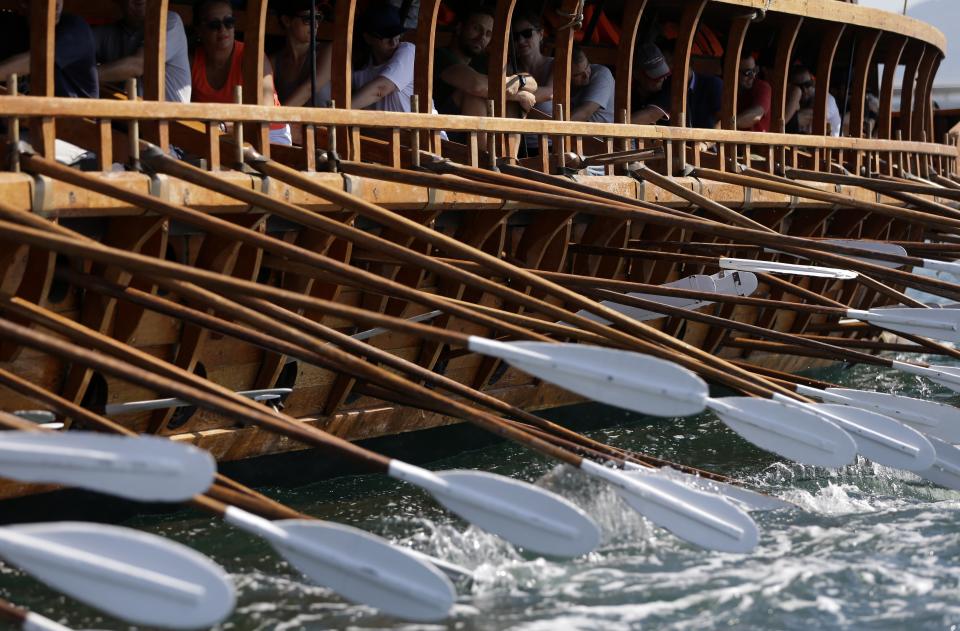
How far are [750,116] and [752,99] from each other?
30cm

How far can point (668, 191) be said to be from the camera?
27.8 feet

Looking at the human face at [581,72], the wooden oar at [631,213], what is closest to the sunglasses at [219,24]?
the wooden oar at [631,213]

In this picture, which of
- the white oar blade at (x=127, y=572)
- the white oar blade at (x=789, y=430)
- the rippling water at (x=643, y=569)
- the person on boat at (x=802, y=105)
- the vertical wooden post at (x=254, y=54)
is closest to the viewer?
the white oar blade at (x=127, y=572)

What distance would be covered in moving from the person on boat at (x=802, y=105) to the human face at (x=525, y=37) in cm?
333

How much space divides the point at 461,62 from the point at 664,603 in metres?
4.73

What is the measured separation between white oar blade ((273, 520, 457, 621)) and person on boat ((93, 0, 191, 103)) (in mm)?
3075

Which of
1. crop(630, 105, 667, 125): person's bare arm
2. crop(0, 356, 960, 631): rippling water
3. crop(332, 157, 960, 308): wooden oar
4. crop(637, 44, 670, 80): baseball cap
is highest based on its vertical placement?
crop(637, 44, 670, 80): baseball cap

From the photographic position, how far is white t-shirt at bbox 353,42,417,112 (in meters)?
8.07

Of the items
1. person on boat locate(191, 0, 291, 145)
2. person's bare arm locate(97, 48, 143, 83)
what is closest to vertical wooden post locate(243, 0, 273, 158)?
person on boat locate(191, 0, 291, 145)

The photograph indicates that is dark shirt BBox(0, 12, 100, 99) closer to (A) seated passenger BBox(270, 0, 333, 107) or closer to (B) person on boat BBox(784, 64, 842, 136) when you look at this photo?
(A) seated passenger BBox(270, 0, 333, 107)

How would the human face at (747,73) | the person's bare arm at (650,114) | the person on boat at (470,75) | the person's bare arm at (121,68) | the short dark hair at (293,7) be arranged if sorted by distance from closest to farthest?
the person's bare arm at (121,68) → the short dark hair at (293,7) → the person on boat at (470,75) → the person's bare arm at (650,114) → the human face at (747,73)

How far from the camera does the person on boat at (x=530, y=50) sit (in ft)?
30.2

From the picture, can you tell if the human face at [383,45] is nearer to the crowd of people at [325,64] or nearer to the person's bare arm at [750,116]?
the crowd of people at [325,64]

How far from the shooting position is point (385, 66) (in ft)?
26.6
